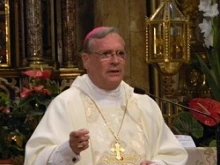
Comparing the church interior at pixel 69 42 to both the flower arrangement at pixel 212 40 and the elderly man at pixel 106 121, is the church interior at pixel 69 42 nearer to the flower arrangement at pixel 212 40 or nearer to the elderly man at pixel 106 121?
the flower arrangement at pixel 212 40

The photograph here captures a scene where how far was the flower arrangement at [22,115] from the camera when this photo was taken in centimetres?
534

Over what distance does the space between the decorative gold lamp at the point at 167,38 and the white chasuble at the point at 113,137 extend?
5.73 feet

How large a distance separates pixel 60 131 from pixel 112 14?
3.68 meters

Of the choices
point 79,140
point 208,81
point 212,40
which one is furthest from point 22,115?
point 79,140

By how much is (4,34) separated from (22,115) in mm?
2017

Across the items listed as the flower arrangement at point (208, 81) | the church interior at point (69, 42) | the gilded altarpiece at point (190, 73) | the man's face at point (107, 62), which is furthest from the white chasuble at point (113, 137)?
the gilded altarpiece at point (190, 73)

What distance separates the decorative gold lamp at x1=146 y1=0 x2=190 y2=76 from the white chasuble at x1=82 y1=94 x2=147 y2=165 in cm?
175

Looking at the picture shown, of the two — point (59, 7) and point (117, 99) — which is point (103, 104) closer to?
point (117, 99)

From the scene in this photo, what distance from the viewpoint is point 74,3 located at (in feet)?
24.7

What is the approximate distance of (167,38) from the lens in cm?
575

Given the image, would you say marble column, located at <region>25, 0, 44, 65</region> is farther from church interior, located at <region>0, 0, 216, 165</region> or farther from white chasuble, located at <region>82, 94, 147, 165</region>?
white chasuble, located at <region>82, 94, 147, 165</region>

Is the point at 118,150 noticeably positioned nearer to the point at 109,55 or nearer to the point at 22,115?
the point at 109,55

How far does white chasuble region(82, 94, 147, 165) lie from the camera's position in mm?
3809

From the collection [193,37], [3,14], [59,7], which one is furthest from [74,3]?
[193,37]
